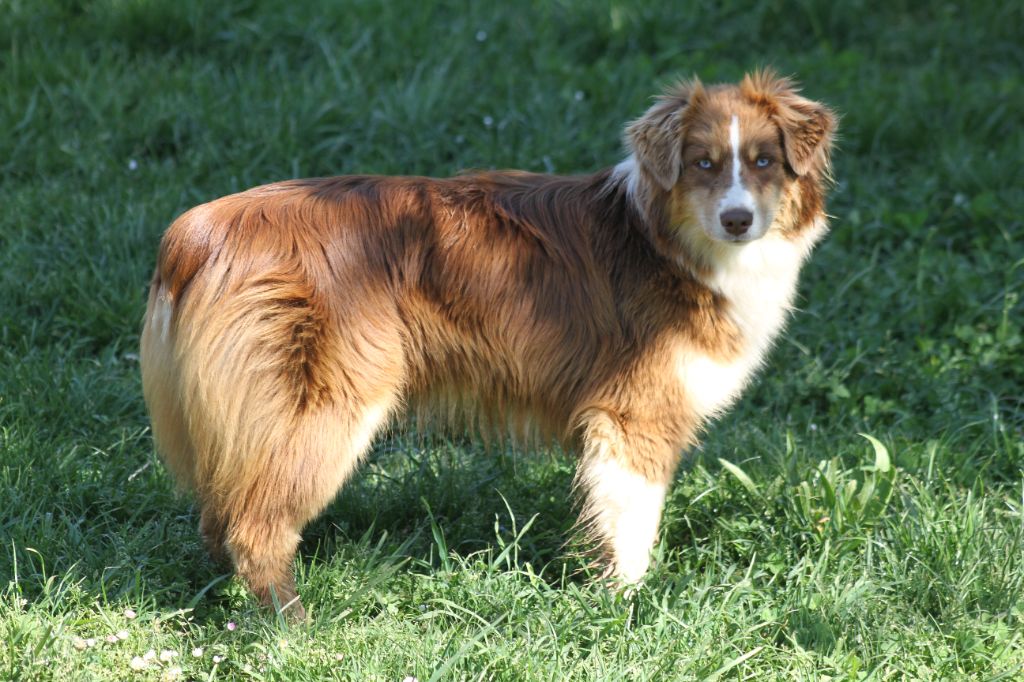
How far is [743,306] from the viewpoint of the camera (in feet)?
12.7

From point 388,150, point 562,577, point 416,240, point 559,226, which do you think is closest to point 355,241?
point 416,240

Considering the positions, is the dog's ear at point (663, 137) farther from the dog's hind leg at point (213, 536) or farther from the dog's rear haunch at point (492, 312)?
the dog's hind leg at point (213, 536)

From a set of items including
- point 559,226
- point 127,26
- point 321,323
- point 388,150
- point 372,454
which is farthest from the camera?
point 127,26

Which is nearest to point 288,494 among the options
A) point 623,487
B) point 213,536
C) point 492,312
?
point 213,536

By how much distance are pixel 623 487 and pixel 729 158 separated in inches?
45.7

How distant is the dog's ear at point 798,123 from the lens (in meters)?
3.77

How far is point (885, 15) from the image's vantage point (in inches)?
306

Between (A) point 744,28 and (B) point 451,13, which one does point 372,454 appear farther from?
(A) point 744,28

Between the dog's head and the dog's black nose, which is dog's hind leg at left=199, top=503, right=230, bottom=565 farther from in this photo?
the dog's black nose

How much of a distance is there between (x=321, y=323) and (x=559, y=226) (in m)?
0.91

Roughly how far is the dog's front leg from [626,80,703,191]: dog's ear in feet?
2.77

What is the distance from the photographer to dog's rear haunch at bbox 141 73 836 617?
11.5ft

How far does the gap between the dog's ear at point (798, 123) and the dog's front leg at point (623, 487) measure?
1.06 m

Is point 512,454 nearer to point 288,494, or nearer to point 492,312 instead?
point 492,312
